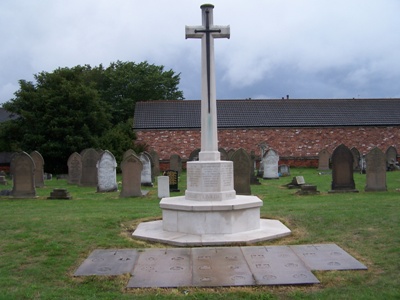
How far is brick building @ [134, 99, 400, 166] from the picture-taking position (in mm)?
36156

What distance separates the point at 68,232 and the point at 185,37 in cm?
463

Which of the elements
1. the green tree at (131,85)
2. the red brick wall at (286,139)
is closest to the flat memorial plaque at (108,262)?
the red brick wall at (286,139)

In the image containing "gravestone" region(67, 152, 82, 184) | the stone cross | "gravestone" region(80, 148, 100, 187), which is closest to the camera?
the stone cross

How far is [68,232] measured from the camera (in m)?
8.26

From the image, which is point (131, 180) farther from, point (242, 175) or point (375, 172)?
→ point (375, 172)

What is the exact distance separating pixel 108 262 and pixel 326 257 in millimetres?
3288

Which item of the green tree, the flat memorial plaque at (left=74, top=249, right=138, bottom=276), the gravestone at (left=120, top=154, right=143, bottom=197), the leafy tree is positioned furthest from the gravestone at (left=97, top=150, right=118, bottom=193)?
the green tree

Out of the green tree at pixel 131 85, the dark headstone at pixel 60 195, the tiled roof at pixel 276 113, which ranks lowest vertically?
the dark headstone at pixel 60 195

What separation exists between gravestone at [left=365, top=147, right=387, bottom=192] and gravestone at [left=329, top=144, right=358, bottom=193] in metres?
0.63

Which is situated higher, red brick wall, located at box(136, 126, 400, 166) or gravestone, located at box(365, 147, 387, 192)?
red brick wall, located at box(136, 126, 400, 166)

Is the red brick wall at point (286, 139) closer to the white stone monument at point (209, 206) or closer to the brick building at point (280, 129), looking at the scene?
the brick building at point (280, 129)

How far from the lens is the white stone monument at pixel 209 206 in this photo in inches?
315

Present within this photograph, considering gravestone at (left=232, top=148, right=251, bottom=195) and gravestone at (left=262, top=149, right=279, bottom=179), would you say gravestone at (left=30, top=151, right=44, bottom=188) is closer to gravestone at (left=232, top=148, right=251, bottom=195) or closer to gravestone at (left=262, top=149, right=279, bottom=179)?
gravestone at (left=232, top=148, right=251, bottom=195)

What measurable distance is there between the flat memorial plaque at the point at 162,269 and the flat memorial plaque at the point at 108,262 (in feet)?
0.47
